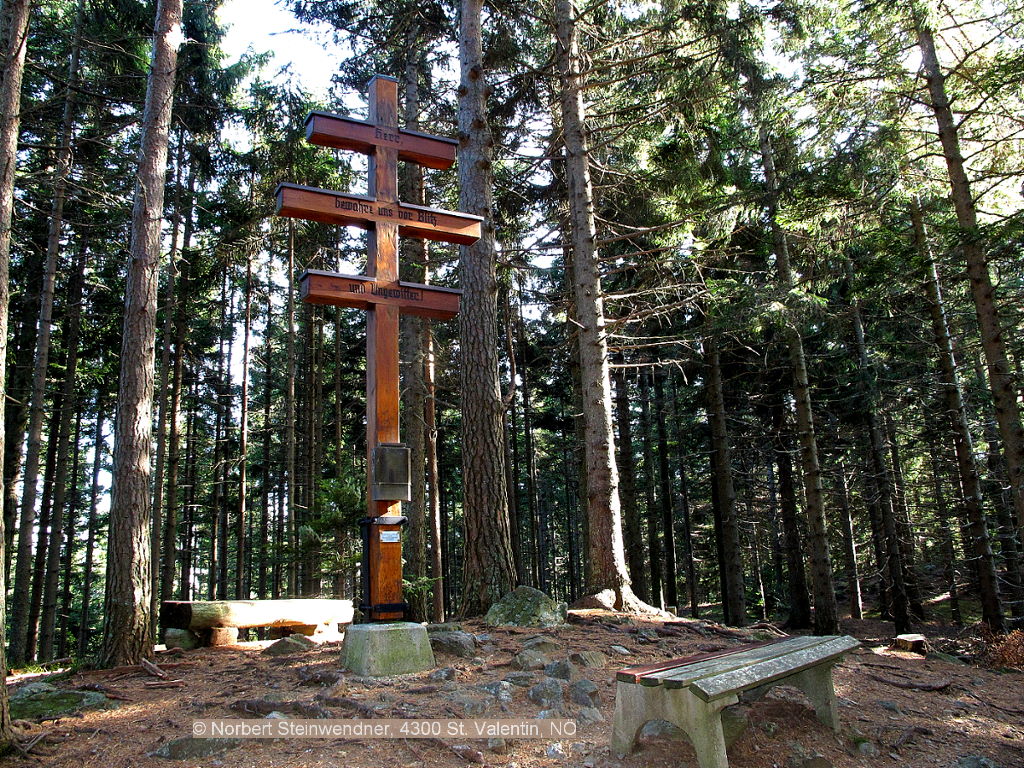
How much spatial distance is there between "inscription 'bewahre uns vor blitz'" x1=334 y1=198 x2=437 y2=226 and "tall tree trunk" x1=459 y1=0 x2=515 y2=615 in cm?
214

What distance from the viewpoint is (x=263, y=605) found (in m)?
8.36

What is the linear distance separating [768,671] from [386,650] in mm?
2903

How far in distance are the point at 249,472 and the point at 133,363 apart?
17175mm

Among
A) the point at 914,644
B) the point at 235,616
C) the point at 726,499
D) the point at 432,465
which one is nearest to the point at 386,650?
the point at 235,616

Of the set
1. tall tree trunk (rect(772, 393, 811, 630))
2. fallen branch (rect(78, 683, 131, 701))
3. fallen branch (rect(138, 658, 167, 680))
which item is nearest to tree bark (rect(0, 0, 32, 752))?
fallen branch (rect(78, 683, 131, 701))

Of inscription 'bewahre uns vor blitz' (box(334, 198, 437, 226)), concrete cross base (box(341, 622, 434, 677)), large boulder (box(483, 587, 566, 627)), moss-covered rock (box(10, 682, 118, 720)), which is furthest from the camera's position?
large boulder (box(483, 587, 566, 627))

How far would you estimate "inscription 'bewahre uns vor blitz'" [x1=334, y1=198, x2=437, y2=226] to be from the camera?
628 cm

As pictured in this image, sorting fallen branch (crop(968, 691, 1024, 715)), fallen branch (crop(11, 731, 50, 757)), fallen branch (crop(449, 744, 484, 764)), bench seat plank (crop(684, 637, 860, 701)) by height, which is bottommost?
fallen branch (crop(968, 691, 1024, 715))

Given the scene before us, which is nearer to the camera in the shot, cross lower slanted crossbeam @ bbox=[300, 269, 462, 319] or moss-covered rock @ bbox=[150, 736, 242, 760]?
moss-covered rock @ bbox=[150, 736, 242, 760]

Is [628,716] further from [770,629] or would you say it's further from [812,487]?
[812,487]

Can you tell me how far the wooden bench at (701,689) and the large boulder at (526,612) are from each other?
2.91 m

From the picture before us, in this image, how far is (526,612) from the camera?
730cm

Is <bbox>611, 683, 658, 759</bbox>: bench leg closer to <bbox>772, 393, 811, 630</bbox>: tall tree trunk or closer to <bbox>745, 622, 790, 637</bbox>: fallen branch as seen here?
<bbox>745, 622, 790, 637</bbox>: fallen branch

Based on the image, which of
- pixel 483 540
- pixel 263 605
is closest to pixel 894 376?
pixel 483 540
